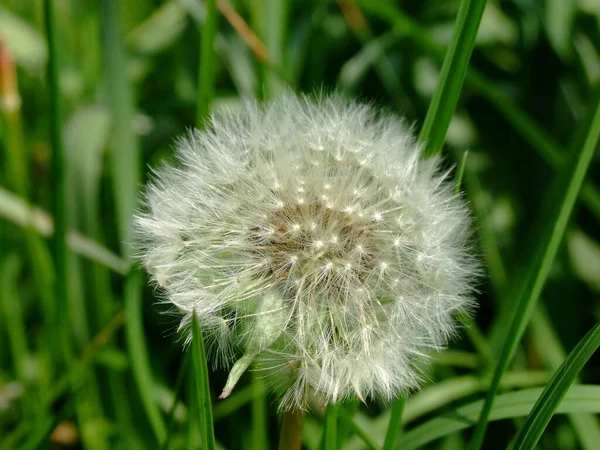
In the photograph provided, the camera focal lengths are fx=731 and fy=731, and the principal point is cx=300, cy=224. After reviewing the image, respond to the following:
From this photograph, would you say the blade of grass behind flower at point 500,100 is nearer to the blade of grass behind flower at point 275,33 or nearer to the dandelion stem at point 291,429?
the blade of grass behind flower at point 275,33

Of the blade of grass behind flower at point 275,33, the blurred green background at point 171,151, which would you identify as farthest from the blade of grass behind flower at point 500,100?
the blade of grass behind flower at point 275,33

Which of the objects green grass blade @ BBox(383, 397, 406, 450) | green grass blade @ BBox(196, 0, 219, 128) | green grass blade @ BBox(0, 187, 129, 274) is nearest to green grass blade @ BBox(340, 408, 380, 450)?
green grass blade @ BBox(383, 397, 406, 450)

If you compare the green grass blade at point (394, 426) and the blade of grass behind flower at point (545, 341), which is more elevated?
the blade of grass behind flower at point (545, 341)

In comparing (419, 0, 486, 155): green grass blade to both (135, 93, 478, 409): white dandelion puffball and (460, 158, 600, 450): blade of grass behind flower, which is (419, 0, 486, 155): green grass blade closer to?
(135, 93, 478, 409): white dandelion puffball

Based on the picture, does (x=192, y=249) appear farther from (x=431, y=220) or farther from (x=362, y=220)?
(x=431, y=220)

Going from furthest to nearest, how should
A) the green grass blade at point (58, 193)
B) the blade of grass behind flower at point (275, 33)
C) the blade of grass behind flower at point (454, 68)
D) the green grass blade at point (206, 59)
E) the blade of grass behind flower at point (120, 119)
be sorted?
the blade of grass behind flower at point (275, 33) → the blade of grass behind flower at point (120, 119) → the green grass blade at point (58, 193) → the green grass blade at point (206, 59) → the blade of grass behind flower at point (454, 68)

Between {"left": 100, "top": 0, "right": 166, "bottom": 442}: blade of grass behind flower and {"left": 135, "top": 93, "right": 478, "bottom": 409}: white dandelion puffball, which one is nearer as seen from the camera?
A: {"left": 135, "top": 93, "right": 478, "bottom": 409}: white dandelion puffball
